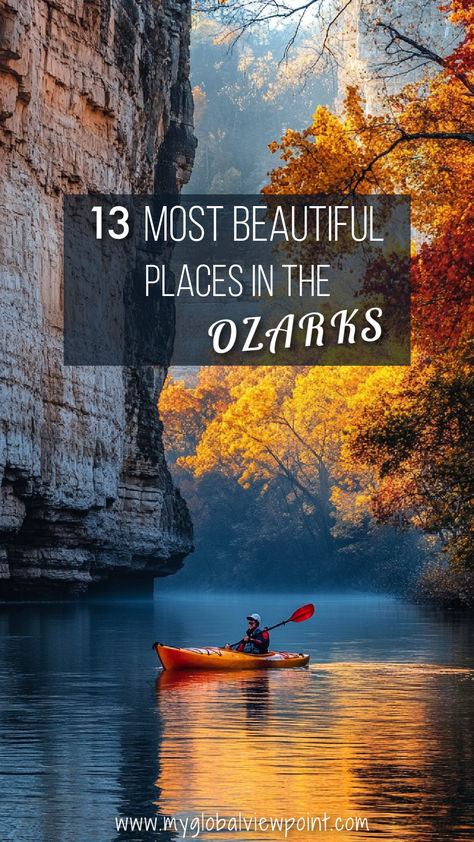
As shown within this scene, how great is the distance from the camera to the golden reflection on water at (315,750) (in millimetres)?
11164

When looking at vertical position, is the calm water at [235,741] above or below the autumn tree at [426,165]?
below

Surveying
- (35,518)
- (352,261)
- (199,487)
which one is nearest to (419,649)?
(35,518)

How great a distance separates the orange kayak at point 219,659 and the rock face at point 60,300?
46.4 feet

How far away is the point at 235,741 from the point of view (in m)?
15.4

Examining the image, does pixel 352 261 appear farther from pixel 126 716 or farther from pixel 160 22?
pixel 126 716

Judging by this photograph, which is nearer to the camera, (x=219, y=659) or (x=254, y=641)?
(x=219, y=659)

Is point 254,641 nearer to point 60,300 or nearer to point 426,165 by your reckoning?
point 426,165

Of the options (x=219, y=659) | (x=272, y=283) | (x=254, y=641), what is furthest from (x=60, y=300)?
(x=219, y=659)

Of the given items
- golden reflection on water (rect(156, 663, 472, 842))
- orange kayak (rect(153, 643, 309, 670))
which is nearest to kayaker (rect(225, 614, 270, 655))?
orange kayak (rect(153, 643, 309, 670))

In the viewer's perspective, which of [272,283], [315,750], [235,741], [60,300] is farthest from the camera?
[272,283]

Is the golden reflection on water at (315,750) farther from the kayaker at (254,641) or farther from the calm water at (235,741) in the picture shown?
the kayaker at (254,641)

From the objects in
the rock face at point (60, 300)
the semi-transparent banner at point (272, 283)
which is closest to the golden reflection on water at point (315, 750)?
the semi-transparent banner at point (272, 283)

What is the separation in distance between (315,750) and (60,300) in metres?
31.3

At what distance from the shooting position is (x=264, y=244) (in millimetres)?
118250
